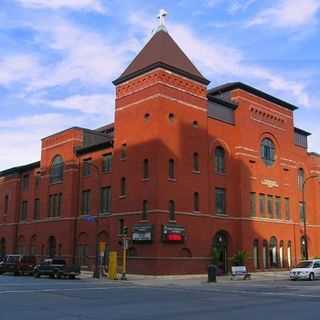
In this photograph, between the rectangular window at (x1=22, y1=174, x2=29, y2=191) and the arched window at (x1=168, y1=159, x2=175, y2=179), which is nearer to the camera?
the arched window at (x1=168, y1=159, x2=175, y2=179)

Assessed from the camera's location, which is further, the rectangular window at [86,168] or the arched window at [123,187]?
the rectangular window at [86,168]

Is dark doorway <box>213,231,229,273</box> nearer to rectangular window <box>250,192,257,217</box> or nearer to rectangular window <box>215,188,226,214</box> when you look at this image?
rectangular window <box>215,188,226,214</box>

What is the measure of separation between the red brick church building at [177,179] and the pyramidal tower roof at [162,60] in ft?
0.46

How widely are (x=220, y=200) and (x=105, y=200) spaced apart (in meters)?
11.7

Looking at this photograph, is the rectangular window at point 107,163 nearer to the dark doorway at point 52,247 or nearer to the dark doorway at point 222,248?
the dark doorway at point 52,247

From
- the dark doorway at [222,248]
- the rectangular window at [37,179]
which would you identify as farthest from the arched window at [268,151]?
the rectangular window at [37,179]

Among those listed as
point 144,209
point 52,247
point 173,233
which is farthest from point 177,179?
point 52,247

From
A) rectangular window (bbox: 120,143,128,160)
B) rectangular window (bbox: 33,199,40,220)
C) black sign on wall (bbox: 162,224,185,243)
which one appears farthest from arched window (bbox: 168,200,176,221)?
rectangular window (bbox: 33,199,40,220)

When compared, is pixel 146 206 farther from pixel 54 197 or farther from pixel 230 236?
Result: pixel 54 197

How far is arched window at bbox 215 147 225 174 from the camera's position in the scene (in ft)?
165

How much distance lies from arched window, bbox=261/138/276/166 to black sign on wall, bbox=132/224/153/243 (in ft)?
59.6

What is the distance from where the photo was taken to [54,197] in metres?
60.2

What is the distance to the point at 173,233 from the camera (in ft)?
141

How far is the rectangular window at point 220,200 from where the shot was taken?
49419mm
